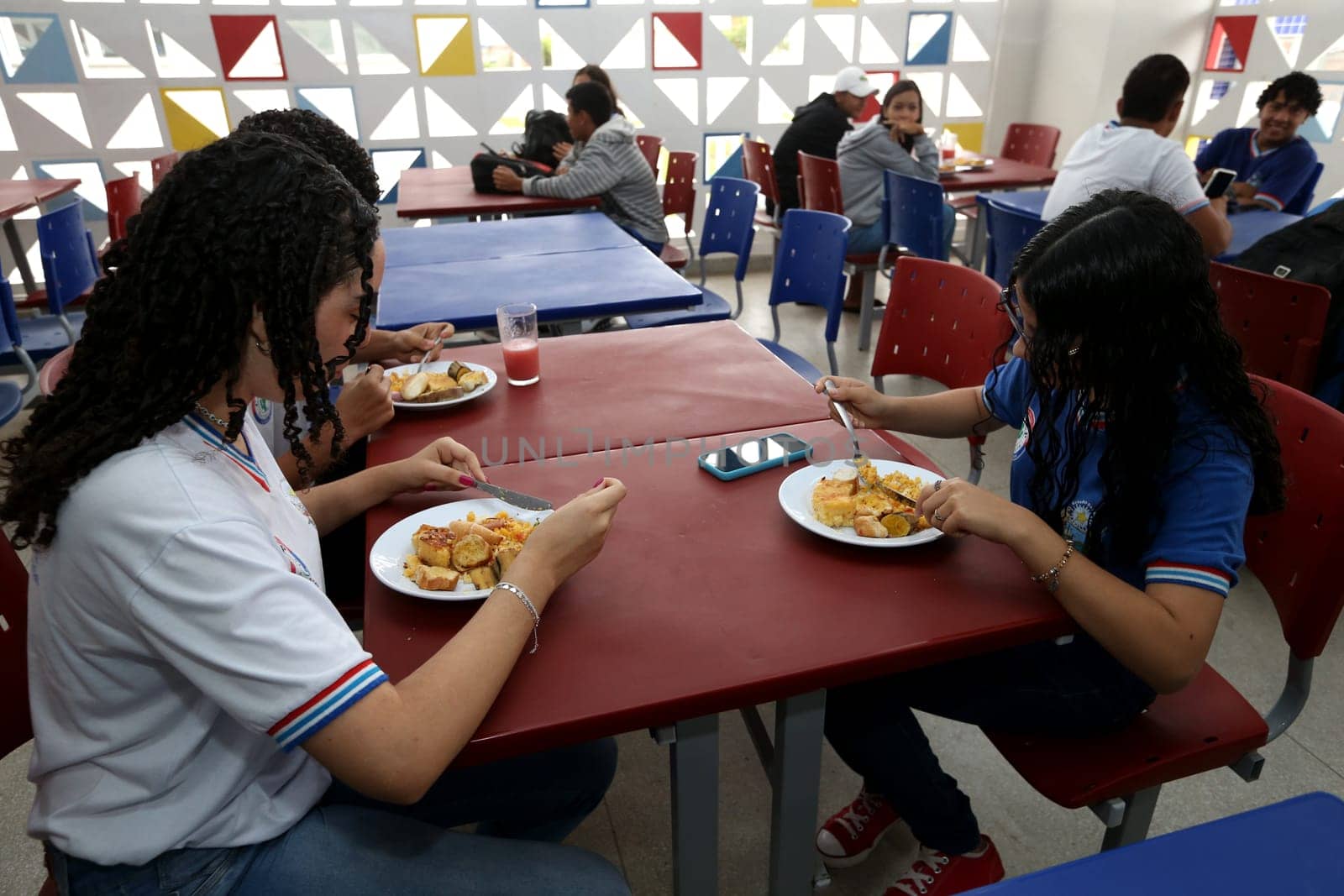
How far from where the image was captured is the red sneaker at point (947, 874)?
135cm

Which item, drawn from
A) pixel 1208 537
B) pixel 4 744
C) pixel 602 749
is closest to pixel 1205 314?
pixel 1208 537

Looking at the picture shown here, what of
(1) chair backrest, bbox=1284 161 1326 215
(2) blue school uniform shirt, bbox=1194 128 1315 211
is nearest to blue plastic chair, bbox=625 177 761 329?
(2) blue school uniform shirt, bbox=1194 128 1315 211

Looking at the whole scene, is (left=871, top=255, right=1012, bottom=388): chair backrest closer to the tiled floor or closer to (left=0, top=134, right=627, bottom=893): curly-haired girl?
the tiled floor

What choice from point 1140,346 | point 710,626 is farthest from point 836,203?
point 710,626

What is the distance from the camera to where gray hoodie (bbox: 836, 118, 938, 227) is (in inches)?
163

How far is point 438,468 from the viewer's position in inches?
48.8

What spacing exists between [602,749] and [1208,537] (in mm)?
850

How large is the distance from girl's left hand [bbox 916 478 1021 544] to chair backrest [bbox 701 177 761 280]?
7.75ft

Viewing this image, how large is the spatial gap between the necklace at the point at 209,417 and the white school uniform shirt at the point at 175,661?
0.01 metres

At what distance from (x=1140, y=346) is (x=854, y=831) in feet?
3.29

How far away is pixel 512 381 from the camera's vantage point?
1.68 m

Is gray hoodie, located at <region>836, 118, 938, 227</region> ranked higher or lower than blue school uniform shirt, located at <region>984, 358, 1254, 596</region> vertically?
higher

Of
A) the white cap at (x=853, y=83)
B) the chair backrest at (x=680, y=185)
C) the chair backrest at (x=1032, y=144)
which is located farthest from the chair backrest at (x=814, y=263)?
the chair backrest at (x=1032, y=144)

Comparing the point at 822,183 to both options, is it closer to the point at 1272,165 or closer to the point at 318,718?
the point at 1272,165
